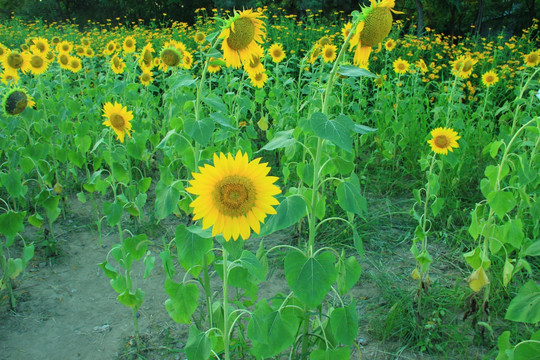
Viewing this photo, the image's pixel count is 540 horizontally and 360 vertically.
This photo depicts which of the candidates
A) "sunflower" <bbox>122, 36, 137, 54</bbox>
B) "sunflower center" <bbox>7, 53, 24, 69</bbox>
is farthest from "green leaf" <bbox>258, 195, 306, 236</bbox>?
"sunflower" <bbox>122, 36, 137, 54</bbox>

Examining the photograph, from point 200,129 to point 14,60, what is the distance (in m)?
2.26

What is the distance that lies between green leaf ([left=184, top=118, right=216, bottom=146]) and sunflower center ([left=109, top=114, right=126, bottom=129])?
93 cm

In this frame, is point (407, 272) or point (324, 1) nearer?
point (407, 272)

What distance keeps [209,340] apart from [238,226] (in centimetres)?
47

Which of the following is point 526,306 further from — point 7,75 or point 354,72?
point 7,75

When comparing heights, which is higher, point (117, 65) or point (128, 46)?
point (128, 46)

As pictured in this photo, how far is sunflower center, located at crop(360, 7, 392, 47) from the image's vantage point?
1262 millimetres

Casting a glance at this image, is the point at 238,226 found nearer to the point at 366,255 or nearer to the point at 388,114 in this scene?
the point at 366,255

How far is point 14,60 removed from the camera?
315 centimetres

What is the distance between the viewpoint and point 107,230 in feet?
10.8

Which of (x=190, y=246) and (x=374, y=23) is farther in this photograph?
(x=190, y=246)

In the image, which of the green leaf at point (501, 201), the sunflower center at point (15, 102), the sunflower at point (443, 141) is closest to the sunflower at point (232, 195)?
the green leaf at point (501, 201)

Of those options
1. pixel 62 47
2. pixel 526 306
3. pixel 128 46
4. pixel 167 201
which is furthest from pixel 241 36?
pixel 62 47

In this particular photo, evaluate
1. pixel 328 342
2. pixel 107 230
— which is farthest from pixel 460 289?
pixel 107 230
